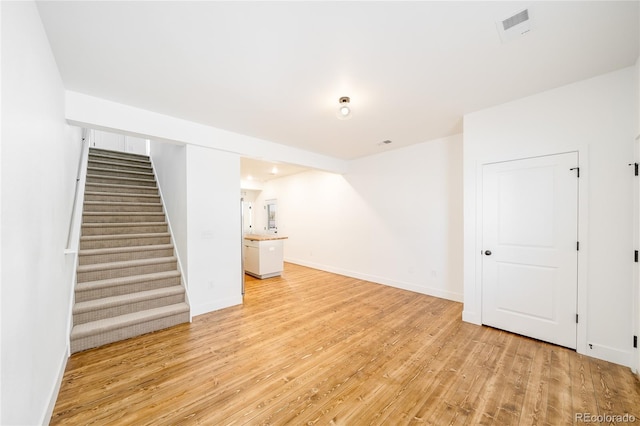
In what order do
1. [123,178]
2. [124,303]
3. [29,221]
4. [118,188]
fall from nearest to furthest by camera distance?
[29,221] → [124,303] → [118,188] → [123,178]

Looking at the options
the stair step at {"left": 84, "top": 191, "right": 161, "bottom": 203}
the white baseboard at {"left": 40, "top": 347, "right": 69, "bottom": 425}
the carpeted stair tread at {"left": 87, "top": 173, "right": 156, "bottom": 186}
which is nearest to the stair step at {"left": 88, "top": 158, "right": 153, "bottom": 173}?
the carpeted stair tread at {"left": 87, "top": 173, "right": 156, "bottom": 186}

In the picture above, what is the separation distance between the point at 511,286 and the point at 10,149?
14.5 feet

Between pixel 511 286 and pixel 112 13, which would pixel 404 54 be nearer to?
pixel 112 13

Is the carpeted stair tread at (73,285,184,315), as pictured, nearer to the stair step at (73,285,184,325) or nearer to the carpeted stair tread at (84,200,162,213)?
the stair step at (73,285,184,325)

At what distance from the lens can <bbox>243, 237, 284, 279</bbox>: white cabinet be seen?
5629mm

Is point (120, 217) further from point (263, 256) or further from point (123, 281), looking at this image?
point (263, 256)

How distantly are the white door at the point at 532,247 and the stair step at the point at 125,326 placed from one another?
4.05 m

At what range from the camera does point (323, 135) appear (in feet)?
13.8

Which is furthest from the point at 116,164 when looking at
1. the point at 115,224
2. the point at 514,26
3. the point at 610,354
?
the point at 610,354

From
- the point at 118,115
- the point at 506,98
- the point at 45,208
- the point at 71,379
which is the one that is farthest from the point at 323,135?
the point at 71,379

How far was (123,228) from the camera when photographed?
13.4 feet

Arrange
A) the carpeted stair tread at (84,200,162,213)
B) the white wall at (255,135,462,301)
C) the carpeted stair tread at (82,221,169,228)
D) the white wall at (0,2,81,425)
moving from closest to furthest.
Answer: the white wall at (0,2,81,425) → the carpeted stair tread at (82,221,169,228) → the carpeted stair tread at (84,200,162,213) → the white wall at (255,135,462,301)

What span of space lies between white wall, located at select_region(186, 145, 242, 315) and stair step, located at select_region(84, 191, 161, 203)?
1828 mm

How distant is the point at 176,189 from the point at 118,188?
5.81ft
